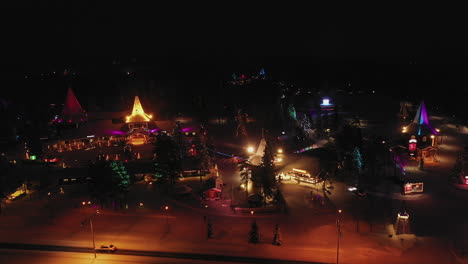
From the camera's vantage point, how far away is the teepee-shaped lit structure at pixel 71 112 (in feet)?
184

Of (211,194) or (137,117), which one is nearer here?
(211,194)

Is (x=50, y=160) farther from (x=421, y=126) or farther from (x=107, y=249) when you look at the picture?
(x=421, y=126)

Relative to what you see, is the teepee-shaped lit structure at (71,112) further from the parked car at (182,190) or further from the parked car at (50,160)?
the parked car at (182,190)

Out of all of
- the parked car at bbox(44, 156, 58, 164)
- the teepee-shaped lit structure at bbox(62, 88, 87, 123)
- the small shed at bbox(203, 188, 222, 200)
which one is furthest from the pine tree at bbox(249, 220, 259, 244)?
the teepee-shaped lit structure at bbox(62, 88, 87, 123)

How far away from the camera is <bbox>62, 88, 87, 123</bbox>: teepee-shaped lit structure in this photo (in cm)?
5600

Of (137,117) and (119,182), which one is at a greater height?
(137,117)

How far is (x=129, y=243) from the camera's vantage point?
27328mm

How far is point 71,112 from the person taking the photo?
185 feet

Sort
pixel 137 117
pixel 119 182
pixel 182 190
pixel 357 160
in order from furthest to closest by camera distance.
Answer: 1. pixel 137 117
2. pixel 357 160
3. pixel 182 190
4. pixel 119 182

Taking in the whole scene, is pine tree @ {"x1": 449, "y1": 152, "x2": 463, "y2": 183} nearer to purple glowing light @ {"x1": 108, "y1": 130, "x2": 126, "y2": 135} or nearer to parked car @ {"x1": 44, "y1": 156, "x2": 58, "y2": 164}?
purple glowing light @ {"x1": 108, "y1": 130, "x2": 126, "y2": 135}

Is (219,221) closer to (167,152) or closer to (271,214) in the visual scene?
(271,214)

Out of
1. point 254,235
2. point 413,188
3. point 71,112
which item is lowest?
point 254,235

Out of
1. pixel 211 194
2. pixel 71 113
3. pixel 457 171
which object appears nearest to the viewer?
pixel 211 194

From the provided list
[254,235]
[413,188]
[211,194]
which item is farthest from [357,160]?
[254,235]
